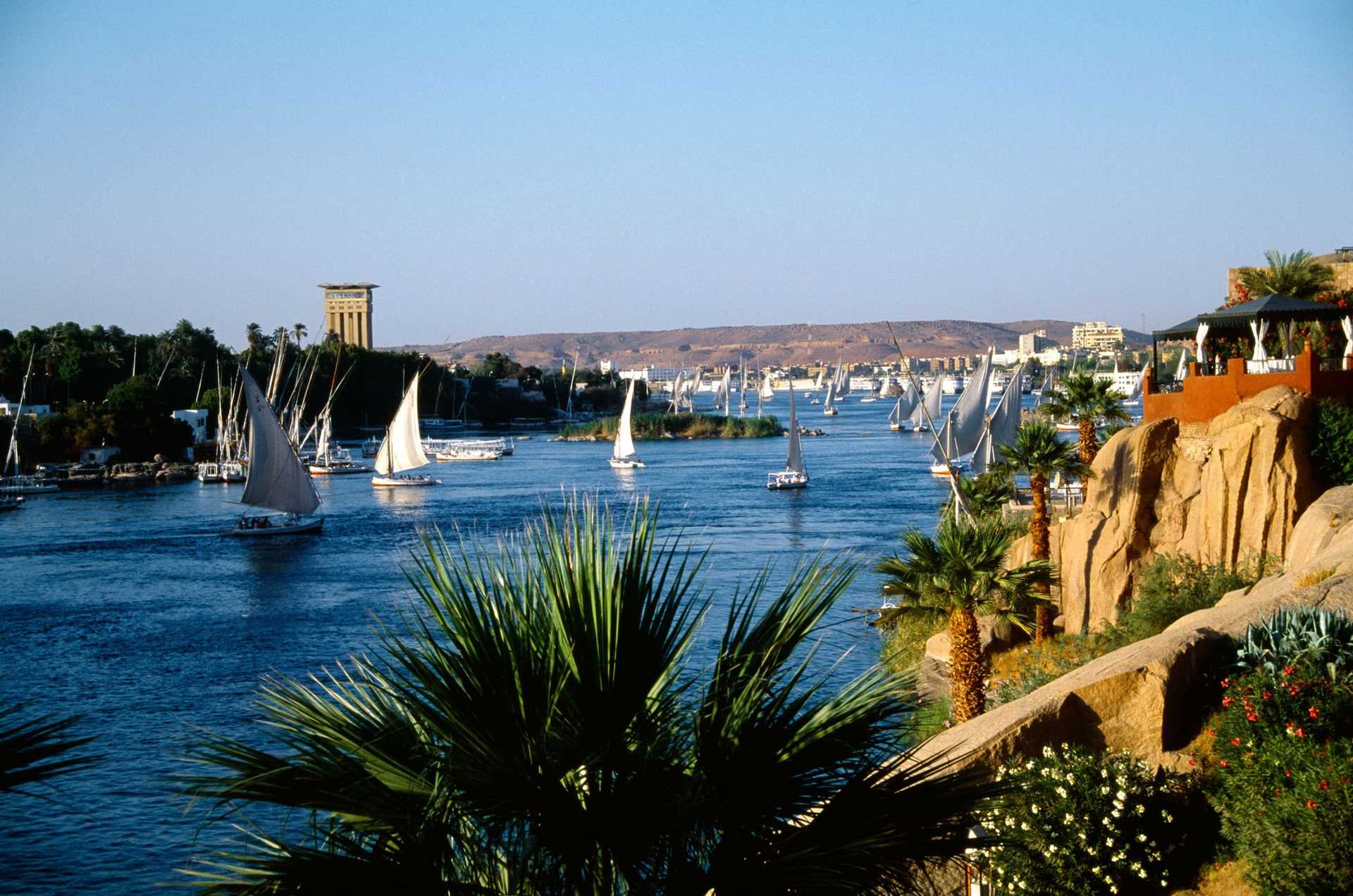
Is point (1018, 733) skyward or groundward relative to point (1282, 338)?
groundward

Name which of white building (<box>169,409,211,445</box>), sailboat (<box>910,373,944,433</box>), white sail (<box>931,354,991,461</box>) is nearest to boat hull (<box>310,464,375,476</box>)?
white building (<box>169,409,211,445</box>)

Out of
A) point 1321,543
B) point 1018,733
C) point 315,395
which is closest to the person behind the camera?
point 1018,733

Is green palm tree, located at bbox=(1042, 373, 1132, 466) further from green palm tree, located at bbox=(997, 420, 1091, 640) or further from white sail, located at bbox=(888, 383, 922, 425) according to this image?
white sail, located at bbox=(888, 383, 922, 425)

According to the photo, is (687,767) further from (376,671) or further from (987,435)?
(987,435)

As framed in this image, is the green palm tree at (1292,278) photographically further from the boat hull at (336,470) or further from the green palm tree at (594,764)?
the boat hull at (336,470)

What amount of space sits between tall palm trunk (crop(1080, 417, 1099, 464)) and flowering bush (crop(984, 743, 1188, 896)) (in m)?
17.7

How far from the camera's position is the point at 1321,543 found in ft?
48.3

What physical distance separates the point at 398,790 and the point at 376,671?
24.7 inches

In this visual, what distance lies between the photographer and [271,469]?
5216 centimetres

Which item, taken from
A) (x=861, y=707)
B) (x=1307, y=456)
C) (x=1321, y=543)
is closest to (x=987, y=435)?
(x=1307, y=456)

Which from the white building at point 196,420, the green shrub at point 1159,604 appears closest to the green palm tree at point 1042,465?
the green shrub at point 1159,604

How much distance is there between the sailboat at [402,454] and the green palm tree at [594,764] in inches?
2750

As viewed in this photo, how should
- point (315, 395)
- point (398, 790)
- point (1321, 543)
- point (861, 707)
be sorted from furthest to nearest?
point (315, 395)
point (1321, 543)
point (861, 707)
point (398, 790)

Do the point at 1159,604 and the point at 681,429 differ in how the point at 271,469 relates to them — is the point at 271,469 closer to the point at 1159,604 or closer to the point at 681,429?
the point at 1159,604
